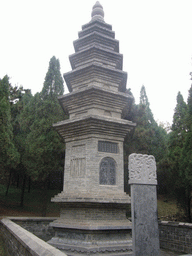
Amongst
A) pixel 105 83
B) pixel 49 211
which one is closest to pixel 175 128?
pixel 105 83

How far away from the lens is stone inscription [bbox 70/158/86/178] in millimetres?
8462

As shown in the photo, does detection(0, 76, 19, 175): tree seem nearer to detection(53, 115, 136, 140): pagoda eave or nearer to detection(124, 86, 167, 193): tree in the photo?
detection(53, 115, 136, 140): pagoda eave

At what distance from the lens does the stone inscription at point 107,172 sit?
840cm

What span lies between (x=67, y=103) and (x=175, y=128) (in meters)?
11.2

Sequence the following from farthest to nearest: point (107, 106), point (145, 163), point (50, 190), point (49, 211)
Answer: point (50, 190), point (49, 211), point (107, 106), point (145, 163)

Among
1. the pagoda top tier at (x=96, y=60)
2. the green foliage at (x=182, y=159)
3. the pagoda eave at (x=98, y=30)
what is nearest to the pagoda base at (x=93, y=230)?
the pagoda top tier at (x=96, y=60)

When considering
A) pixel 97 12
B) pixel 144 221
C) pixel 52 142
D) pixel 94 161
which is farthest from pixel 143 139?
pixel 144 221

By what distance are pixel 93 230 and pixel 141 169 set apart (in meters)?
3.21

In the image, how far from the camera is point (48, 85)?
1852 cm

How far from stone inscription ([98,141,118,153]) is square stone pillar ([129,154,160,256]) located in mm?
3181

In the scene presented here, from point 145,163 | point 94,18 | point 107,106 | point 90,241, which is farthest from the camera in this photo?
point 94,18

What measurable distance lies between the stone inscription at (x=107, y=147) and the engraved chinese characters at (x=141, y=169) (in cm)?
320

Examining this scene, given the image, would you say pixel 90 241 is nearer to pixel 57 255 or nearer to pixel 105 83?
pixel 57 255

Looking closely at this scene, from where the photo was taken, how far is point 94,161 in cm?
838
